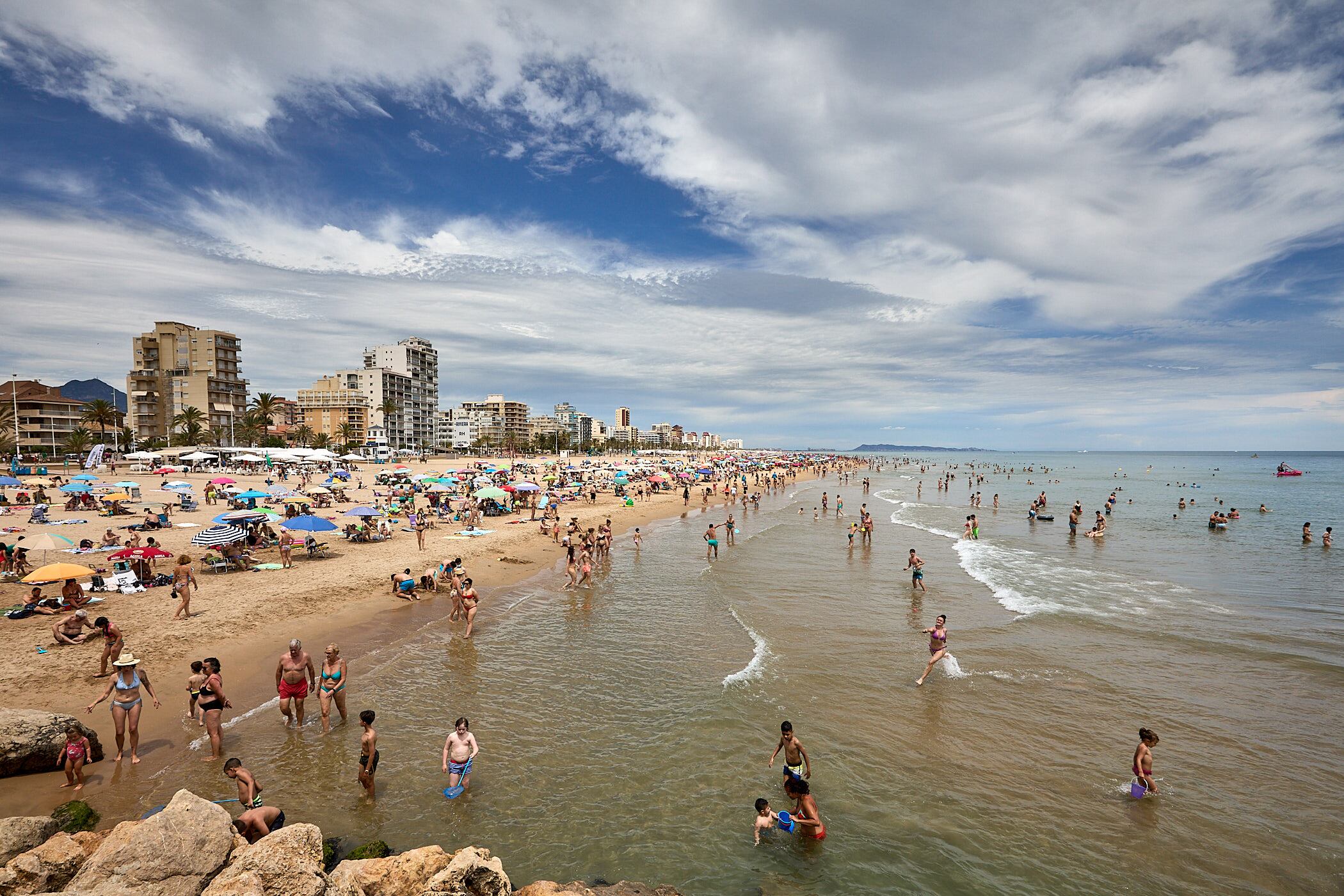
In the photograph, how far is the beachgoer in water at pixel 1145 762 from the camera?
323 inches

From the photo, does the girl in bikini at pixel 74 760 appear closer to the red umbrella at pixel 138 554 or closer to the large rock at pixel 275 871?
the large rock at pixel 275 871

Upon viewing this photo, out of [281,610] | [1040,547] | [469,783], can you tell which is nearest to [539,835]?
[469,783]

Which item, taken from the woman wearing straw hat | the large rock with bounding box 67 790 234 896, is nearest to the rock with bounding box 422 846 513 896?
Result: the large rock with bounding box 67 790 234 896

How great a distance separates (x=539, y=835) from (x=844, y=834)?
153 inches

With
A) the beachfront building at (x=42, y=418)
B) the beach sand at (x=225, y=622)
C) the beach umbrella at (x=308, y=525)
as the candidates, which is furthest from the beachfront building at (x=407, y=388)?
the beach umbrella at (x=308, y=525)

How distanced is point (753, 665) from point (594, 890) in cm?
742

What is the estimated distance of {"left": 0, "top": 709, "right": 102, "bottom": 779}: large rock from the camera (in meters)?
7.39

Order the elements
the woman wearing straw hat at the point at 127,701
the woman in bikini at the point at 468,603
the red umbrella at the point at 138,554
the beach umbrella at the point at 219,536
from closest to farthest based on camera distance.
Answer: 1. the woman wearing straw hat at the point at 127,701
2. the woman in bikini at the point at 468,603
3. the red umbrella at the point at 138,554
4. the beach umbrella at the point at 219,536

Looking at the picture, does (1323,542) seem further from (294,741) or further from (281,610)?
(281,610)

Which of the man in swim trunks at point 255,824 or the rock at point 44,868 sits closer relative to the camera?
the rock at point 44,868

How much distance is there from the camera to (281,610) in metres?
14.7

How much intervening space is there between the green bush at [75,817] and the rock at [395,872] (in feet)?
11.9

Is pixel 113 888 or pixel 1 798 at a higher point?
pixel 113 888

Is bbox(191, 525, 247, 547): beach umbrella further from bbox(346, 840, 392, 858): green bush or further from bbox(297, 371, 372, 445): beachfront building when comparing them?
bbox(297, 371, 372, 445): beachfront building
